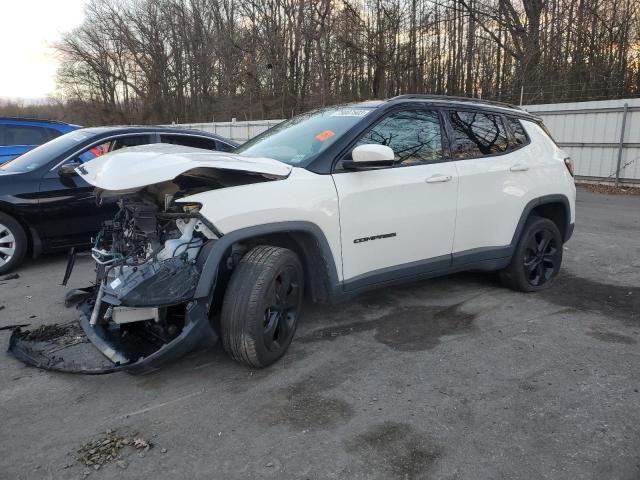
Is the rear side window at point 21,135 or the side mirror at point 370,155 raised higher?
the rear side window at point 21,135

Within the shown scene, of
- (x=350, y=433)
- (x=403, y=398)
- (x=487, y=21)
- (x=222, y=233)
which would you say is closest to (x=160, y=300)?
(x=222, y=233)

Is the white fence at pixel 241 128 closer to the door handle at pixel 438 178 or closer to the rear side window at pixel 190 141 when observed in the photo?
the rear side window at pixel 190 141

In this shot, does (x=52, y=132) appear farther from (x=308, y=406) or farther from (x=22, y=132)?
(x=308, y=406)

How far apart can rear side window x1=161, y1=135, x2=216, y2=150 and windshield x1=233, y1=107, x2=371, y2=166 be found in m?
2.33

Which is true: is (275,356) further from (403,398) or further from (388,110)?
(388,110)

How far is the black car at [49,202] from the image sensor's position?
221 inches

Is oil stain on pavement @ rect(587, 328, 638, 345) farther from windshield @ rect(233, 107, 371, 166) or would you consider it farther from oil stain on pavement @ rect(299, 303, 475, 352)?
windshield @ rect(233, 107, 371, 166)

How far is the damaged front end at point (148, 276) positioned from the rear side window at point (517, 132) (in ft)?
8.37

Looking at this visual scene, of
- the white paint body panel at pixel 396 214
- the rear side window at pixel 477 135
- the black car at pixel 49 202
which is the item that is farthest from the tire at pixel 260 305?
the black car at pixel 49 202

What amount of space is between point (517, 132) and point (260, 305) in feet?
10.4

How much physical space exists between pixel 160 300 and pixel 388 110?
2.23 meters

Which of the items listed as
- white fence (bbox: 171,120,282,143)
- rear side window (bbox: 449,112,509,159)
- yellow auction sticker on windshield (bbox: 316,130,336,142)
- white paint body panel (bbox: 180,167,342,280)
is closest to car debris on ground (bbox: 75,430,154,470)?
white paint body panel (bbox: 180,167,342,280)

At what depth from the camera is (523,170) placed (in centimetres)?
468

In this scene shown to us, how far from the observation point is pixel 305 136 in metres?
4.04
